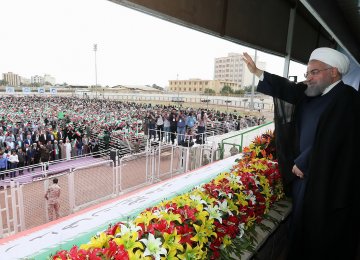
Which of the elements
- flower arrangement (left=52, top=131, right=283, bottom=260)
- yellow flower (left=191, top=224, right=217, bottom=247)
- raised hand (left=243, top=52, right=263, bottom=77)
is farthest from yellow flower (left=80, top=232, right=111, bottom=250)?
raised hand (left=243, top=52, right=263, bottom=77)

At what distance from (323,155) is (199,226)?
1141 millimetres

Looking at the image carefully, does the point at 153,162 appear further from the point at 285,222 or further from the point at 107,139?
the point at 285,222

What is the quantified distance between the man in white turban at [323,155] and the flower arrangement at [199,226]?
1.19 feet

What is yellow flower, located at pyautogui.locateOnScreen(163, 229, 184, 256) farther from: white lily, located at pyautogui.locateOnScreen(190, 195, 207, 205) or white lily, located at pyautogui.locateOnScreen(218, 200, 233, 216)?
white lily, located at pyautogui.locateOnScreen(218, 200, 233, 216)

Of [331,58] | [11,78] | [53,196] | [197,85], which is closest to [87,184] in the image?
[53,196]

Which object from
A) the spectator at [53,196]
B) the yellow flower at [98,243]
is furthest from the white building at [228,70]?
the yellow flower at [98,243]

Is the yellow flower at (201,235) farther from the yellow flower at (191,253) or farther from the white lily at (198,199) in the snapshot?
the white lily at (198,199)

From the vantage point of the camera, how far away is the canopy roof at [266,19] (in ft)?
8.45

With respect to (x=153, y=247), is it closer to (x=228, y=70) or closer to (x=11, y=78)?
(x=228, y=70)

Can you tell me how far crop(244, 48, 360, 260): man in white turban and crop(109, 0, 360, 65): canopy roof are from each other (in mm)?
831

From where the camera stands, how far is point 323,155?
207 cm

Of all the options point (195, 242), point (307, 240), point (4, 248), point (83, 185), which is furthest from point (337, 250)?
point (83, 185)

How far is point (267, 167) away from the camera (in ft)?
9.97

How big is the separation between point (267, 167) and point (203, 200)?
1.34 metres
